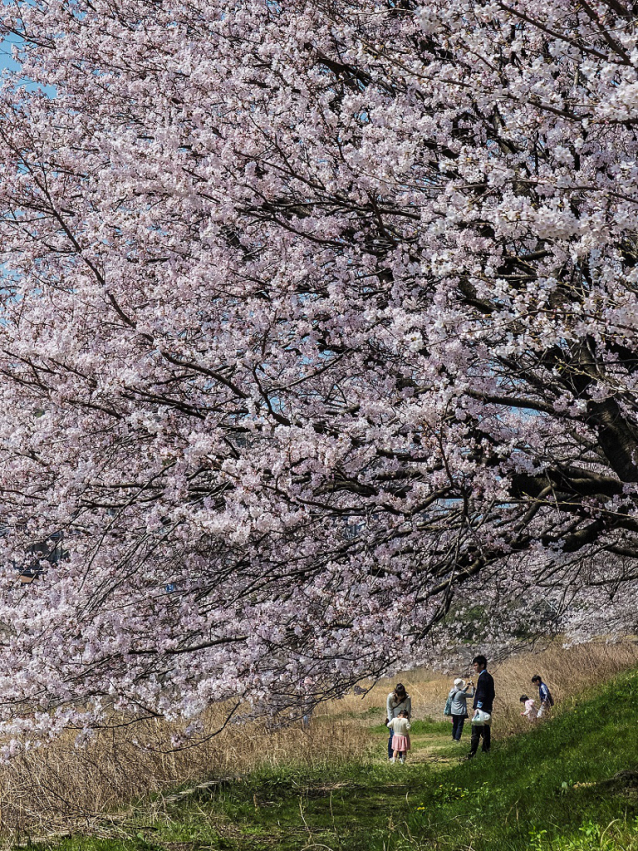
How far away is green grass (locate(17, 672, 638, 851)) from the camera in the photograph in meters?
5.93

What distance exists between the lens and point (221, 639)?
582cm

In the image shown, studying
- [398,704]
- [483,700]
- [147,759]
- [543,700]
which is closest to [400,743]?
[398,704]

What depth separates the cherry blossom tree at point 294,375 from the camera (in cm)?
527

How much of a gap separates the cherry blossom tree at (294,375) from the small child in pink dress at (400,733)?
23.2 feet

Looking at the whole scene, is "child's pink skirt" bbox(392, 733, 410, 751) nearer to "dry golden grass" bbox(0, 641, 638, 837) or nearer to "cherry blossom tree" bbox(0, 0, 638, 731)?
"dry golden grass" bbox(0, 641, 638, 837)

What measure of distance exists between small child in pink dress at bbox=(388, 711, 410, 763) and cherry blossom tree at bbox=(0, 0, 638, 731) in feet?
23.2

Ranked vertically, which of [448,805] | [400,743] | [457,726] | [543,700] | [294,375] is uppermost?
[294,375]

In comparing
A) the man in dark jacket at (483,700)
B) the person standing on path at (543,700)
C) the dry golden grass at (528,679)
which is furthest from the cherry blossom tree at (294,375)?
the dry golden grass at (528,679)

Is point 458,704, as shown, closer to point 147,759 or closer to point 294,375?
point 147,759

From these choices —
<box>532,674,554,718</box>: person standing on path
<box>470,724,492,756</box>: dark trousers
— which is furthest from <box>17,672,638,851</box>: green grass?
<box>532,674,554,718</box>: person standing on path

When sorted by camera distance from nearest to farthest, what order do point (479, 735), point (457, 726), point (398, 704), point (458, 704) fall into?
point (479, 735) < point (398, 704) < point (458, 704) < point (457, 726)

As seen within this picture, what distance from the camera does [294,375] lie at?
6.00 m

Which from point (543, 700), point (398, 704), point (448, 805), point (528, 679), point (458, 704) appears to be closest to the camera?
point (448, 805)

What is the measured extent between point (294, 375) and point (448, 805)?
5.31 metres
